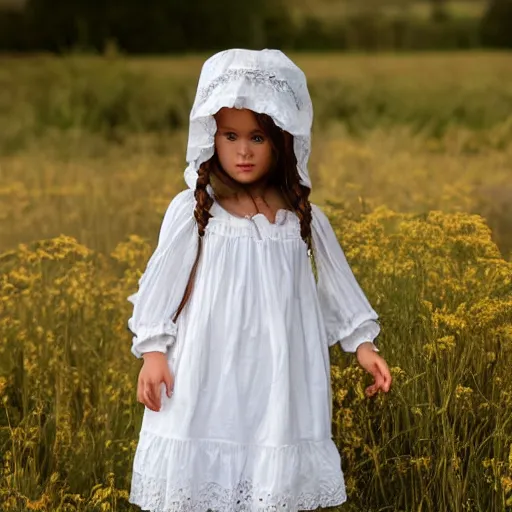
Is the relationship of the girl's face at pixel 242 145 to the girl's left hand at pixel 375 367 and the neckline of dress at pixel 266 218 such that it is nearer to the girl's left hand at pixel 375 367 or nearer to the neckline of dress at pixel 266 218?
the neckline of dress at pixel 266 218

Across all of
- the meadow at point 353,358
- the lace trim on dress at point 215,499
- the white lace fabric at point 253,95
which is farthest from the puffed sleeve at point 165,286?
the meadow at point 353,358

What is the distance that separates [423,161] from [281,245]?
17.8ft

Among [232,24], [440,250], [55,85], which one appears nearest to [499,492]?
[440,250]

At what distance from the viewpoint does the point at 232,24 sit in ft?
47.1

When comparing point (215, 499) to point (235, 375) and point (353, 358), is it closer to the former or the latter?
point (235, 375)

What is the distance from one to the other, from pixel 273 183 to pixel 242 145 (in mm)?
191

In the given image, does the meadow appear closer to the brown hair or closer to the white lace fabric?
the brown hair

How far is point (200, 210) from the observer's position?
330cm

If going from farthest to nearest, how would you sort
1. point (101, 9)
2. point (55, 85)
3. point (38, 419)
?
point (101, 9) < point (55, 85) < point (38, 419)

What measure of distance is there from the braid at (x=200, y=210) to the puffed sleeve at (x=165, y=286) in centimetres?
3

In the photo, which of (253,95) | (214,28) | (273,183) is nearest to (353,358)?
(273,183)

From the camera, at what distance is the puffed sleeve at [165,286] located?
Answer: 330 cm

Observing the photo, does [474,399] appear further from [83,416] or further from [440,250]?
[83,416]

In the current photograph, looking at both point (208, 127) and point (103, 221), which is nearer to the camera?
point (208, 127)
